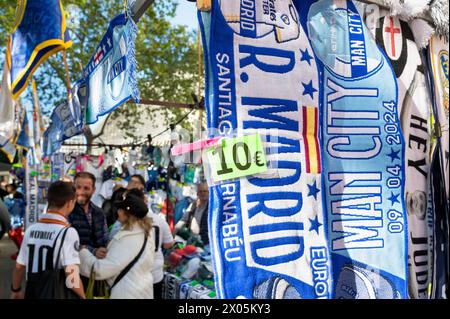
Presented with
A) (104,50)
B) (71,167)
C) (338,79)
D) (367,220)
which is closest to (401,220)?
(367,220)

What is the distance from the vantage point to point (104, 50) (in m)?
3.39

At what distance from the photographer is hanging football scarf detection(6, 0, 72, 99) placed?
3.20 m

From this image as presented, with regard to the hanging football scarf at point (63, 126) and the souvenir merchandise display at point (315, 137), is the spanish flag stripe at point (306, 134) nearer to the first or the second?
the souvenir merchandise display at point (315, 137)

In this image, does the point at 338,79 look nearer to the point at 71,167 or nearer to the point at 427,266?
the point at 427,266

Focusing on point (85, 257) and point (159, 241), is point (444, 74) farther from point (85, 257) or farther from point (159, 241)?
point (85, 257)

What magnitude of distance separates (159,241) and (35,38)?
1815mm

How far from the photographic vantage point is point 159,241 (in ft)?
12.0

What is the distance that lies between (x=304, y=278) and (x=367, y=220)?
20.3 inches

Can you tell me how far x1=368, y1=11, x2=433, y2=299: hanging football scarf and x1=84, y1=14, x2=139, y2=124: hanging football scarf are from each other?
150 cm

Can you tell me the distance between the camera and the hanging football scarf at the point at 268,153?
6.57ft

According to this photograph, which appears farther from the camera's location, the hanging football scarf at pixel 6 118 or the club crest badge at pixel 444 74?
the hanging football scarf at pixel 6 118

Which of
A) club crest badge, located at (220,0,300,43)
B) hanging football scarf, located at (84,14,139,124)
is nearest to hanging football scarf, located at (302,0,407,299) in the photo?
club crest badge, located at (220,0,300,43)

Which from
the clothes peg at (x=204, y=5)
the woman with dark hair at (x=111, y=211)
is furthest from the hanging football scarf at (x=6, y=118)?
the clothes peg at (x=204, y=5)

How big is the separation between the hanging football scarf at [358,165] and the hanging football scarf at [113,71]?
1.10 meters
